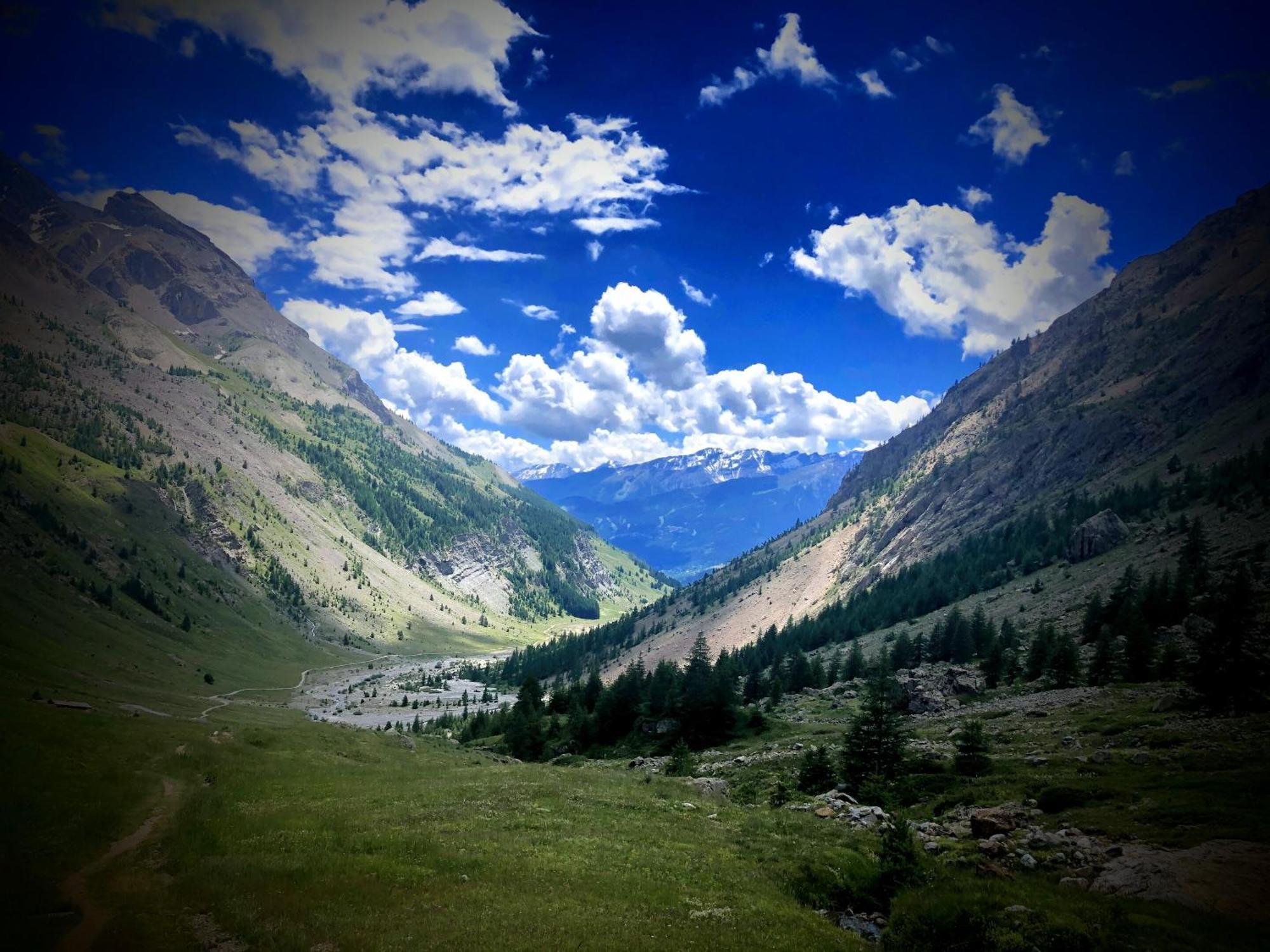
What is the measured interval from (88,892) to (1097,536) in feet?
586

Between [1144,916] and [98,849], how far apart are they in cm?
4359

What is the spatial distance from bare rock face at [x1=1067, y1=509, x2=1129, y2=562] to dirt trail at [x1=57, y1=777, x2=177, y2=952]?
173 metres

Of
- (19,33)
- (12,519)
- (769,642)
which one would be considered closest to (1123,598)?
(769,642)

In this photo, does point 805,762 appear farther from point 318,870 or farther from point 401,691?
point 401,691

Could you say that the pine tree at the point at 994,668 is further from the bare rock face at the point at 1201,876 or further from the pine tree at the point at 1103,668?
the bare rock face at the point at 1201,876

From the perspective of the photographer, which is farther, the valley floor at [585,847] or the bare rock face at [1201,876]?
the valley floor at [585,847]

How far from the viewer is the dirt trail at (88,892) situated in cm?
1973

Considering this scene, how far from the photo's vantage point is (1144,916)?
57.5 feet

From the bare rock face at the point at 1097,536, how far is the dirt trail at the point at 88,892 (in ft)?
569

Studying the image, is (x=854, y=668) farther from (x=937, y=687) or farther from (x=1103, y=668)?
(x=1103, y=668)

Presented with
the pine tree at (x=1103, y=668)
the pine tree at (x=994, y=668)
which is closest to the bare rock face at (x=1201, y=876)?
the pine tree at (x=1103, y=668)

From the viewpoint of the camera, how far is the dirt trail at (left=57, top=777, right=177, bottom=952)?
64.7 feet

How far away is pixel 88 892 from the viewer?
24.1 m

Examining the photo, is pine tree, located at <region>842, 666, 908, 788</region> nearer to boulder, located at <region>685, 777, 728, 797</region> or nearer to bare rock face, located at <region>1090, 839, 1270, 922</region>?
boulder, located at <region>685, 777, 728, 797</region>
